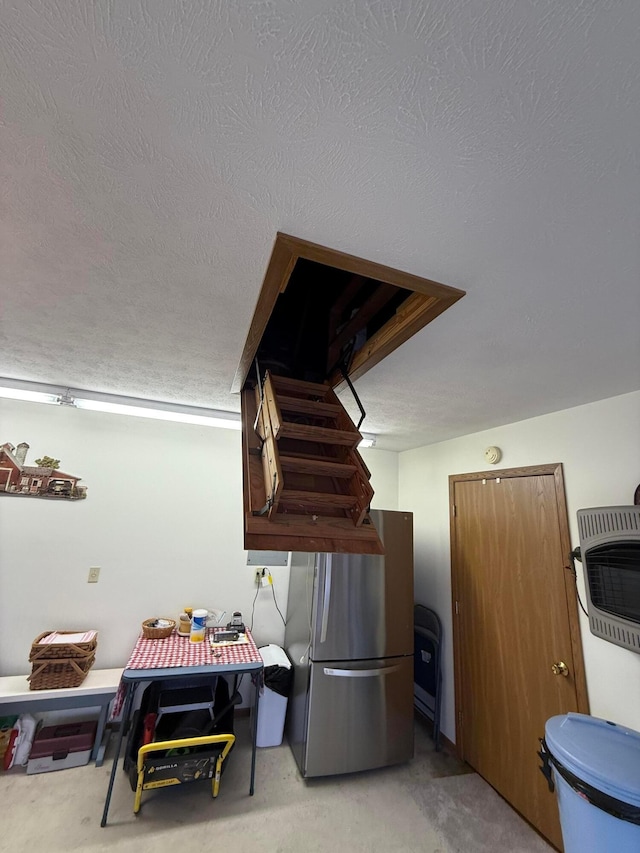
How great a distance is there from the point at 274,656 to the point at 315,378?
227 cm

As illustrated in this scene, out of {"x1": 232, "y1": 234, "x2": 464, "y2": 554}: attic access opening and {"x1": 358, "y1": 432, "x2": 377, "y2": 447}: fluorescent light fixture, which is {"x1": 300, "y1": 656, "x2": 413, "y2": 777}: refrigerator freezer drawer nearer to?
{"x1": 232, "y1": 234, "x2": 464, "y2": 554}: attic access opening

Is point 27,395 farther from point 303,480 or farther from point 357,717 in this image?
point 357,717

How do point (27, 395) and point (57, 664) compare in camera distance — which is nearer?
point (57, 664)

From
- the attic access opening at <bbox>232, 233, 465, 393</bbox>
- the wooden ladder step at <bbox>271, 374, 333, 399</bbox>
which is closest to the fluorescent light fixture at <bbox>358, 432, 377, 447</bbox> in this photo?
the attic access opening at <bbox>232, 233, 465, 393</bbox>

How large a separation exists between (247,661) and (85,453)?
6.58 ft

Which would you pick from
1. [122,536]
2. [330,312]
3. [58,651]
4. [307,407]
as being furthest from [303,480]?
[58,651]

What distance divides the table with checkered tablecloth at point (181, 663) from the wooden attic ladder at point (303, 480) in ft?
4.93

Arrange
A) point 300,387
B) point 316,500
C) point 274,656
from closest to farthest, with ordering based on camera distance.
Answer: point 316,500 → point 300,387 → point 274,656

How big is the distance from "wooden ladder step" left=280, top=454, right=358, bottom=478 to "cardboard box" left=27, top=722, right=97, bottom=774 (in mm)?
2537

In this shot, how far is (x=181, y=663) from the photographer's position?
229 centimetres

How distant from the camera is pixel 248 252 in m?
1.12

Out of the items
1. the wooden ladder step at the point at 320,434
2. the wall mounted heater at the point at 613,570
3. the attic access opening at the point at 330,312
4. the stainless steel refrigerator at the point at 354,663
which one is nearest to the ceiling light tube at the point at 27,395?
the attic access opening at the point at 330,312

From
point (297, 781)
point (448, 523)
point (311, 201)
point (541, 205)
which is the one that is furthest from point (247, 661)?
point (541, 205)

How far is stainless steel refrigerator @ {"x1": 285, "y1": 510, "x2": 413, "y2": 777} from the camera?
93.4 inches
